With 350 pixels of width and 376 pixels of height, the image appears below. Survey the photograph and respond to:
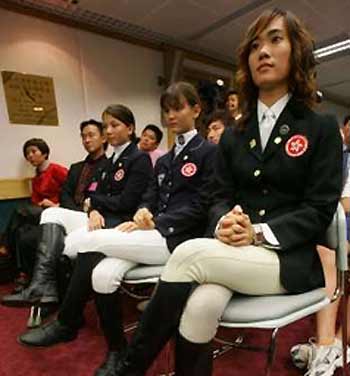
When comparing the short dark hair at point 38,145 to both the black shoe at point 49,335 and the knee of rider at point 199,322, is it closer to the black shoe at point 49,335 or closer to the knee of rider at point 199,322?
the black shoe at point 49,335

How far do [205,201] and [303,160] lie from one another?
52 cm

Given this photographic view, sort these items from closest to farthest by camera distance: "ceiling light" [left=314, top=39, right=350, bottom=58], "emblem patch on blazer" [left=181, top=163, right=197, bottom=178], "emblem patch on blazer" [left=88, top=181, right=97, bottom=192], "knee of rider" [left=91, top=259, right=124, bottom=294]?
1. "knee of rider" [left=91, top=259, right=124, bottom=294]
2. "emblem patch on blazer" [left=181, top=163, right=197, bottom=178]
3. "emblem patch on blazer" [left=88, top=181, right=97, bottom=192]
4. "ceiling light" [left=314, top=39, right=350, bottom=58]

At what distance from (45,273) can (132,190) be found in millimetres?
582

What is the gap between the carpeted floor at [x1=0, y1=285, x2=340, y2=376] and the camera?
1.36 metres

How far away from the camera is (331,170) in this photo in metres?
0.95

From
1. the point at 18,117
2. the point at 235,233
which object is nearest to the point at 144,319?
the point at 235,233

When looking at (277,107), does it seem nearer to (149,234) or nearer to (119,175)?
(149,234)

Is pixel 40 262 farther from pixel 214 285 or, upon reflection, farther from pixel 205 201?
pixel 214 285

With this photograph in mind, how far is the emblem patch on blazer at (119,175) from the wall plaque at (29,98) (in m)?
1.73

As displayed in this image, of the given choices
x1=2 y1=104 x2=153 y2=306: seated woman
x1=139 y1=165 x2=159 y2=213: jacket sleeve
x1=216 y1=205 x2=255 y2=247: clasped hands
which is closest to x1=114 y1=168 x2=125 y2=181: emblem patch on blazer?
x1=2 y1=104 x2=153 y2=306: seated woman

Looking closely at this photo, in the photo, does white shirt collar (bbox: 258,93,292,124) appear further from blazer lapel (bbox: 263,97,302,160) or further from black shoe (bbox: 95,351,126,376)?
black shoe (bbox: 95,351,126,376)

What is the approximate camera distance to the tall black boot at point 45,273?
1.61 meters

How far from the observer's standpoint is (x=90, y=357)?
1.48m

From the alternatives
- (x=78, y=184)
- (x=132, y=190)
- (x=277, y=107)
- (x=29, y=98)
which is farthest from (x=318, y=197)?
(x=29, y=98)
